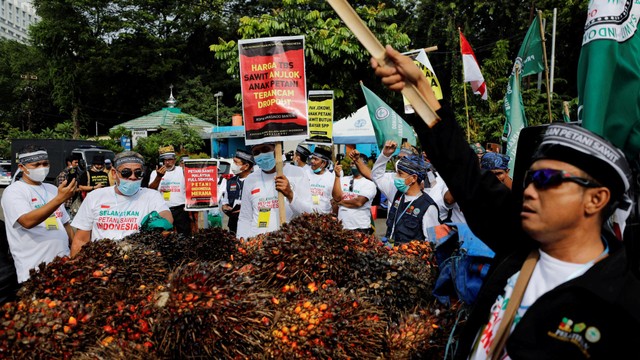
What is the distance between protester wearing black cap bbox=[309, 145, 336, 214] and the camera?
27.8ft

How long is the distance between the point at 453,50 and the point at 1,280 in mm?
32529

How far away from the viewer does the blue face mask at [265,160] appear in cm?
598

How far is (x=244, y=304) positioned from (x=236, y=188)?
731 centimetres

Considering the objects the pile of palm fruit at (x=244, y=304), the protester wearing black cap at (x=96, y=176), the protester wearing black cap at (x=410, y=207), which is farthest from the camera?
the protester wearing black cap at (x=96, y=176)

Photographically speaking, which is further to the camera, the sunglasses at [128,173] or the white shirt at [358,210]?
the white shirt at [358,210]

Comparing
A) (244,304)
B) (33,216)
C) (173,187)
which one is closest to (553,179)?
(244,304)

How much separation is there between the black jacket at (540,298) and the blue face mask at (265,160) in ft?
12.6

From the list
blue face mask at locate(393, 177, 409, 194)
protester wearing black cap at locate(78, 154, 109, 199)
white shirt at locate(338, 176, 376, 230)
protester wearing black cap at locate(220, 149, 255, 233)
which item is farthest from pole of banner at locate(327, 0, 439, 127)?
A: protester wearing black cap at locate(78, 154, 109, 199)

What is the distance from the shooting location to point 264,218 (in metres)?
5.86

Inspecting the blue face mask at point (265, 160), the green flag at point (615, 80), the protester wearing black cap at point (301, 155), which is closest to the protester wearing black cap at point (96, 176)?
the protester wearing black cap at point (301, 155)

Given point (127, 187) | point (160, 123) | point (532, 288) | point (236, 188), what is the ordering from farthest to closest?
point (160, 123) → point (236, 188) → point (127, 187) → point (532, 288)

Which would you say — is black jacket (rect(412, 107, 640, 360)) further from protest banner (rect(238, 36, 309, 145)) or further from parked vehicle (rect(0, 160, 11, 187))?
parked vehicle (rect(0, 160, 11, 187))

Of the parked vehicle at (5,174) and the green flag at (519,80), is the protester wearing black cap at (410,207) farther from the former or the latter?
the parked vehicle at (5,174)

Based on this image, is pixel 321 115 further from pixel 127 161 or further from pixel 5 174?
pixel 5 174
